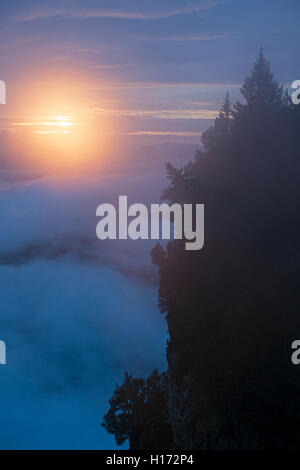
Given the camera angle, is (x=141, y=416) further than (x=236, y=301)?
Yes

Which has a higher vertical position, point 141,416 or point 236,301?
point 236,301

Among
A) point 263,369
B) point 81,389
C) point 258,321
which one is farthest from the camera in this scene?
point 81,389

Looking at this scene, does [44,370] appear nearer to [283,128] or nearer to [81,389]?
[81,389]

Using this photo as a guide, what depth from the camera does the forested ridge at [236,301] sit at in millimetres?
14961

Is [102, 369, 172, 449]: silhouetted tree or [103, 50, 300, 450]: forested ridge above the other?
[103, 50, 300, 450]: forested ridge

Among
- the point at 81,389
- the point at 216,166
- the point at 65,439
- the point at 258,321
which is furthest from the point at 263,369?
the point at 81,389

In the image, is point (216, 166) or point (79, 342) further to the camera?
point (79, 342)

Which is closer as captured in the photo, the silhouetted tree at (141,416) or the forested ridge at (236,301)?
the forested ridge at (236,301)

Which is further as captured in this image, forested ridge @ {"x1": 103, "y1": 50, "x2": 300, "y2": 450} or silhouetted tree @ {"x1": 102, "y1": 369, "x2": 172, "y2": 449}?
silhouetted tree @ {"x1": 102, "y1": 369, "x2": 172, "y2": 449}

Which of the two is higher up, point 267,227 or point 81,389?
point 267,227

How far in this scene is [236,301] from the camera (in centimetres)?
1678

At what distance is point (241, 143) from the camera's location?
75.8 feet

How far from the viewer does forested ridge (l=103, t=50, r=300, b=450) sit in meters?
15.0
